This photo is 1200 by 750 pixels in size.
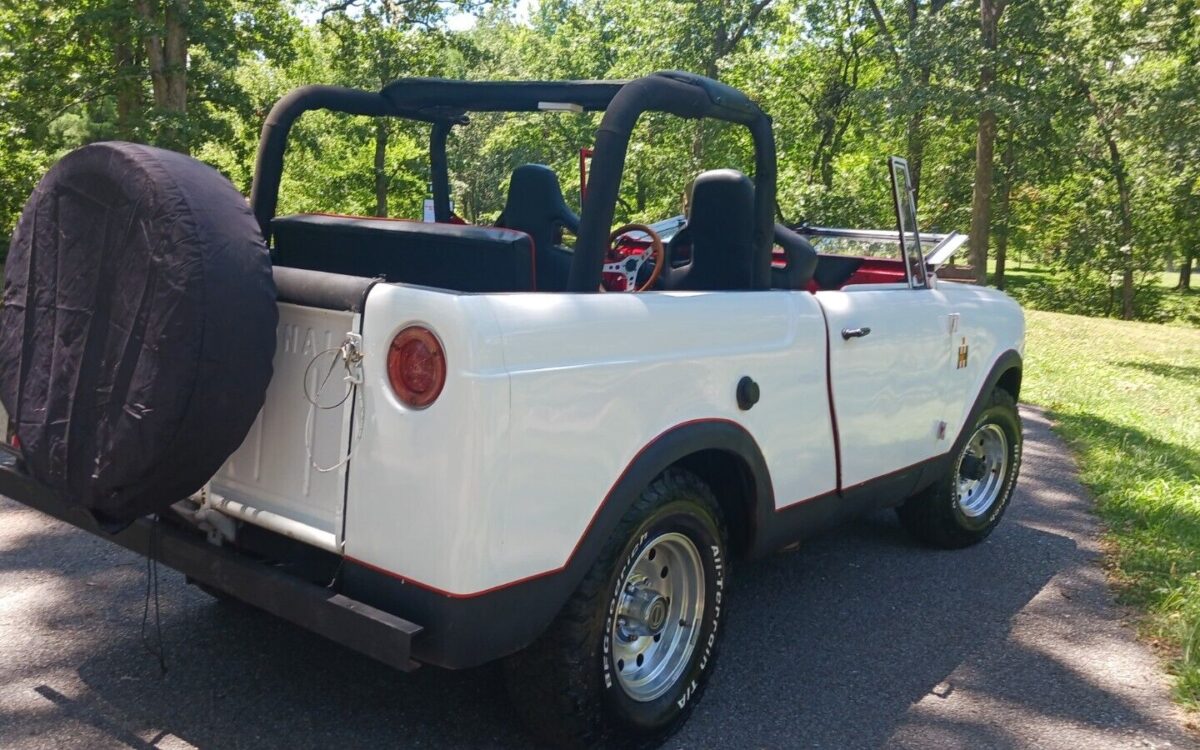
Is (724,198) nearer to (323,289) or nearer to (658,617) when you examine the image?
(658,617)

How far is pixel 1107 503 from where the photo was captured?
608 centimetres

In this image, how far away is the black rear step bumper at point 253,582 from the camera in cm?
228

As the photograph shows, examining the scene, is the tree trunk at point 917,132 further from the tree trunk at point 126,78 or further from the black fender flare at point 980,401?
the black fender flare at point 980,401

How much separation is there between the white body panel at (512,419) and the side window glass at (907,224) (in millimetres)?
1167

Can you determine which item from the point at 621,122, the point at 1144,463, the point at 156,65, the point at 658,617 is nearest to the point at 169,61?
the point at 156,65

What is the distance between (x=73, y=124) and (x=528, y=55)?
989 inches

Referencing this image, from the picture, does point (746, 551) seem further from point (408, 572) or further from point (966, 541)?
point (966, 541)

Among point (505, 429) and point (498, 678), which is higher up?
point (505, 429)

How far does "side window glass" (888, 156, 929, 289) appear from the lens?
14.5 feet

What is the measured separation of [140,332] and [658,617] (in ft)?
5.65

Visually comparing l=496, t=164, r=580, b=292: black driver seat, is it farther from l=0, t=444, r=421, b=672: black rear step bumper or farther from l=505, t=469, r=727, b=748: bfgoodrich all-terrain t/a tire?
l=0, t=444, r=421, b=672: black rear step bumper

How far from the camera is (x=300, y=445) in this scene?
2.63 metres

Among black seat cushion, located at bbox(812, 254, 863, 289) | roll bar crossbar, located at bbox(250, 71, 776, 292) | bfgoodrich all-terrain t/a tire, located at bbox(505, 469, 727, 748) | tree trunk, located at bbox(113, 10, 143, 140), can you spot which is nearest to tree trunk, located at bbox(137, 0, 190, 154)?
tree trunk, located at bbox(113, 10, 143, 140)

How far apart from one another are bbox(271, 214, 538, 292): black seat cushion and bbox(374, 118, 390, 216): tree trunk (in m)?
22.4
